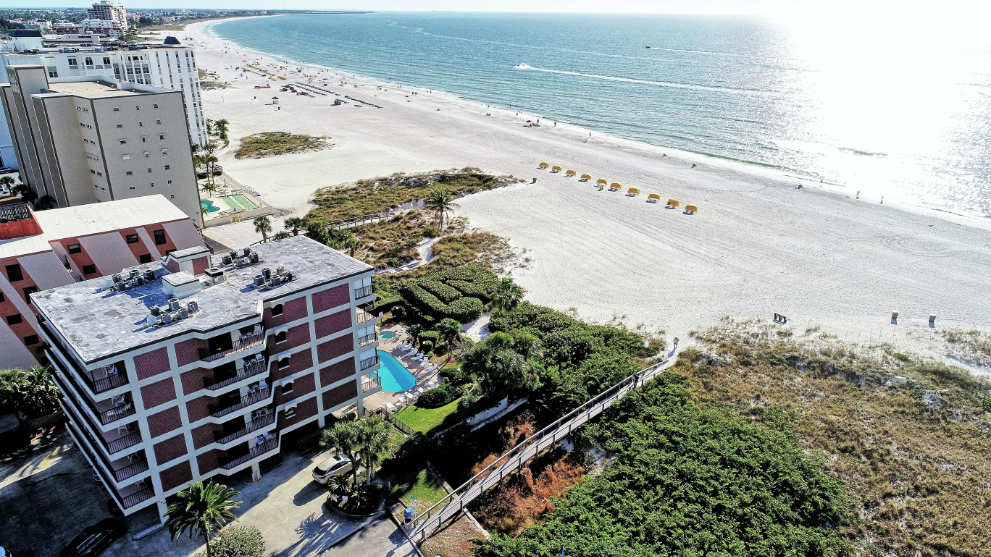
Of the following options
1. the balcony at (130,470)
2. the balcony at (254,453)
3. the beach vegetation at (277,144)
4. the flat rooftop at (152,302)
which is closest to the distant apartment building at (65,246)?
the flat rooftop at (152,302)

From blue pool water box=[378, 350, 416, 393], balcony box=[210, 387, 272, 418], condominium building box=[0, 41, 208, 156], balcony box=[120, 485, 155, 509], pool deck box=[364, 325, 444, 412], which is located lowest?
pool deck box=[364, 325, 444, 412]

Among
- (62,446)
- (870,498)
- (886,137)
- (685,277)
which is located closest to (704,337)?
(685,277)

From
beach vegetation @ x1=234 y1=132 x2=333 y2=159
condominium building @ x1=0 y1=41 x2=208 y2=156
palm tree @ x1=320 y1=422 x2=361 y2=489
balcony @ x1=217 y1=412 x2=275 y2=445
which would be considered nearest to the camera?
palm tree @ x1=320 y1=422 x2=361 y2=489

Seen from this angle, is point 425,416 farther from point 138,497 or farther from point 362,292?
point 138,497

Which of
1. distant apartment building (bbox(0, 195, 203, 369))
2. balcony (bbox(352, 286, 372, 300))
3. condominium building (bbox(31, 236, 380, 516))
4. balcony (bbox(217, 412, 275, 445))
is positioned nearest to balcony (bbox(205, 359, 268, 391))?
condominium building (bbox(31, 236, 380, 516))

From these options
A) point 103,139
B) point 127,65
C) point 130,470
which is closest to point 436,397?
point 130,470

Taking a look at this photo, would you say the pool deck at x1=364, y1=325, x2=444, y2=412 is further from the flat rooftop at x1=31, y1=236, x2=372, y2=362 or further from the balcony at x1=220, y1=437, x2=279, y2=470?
the flat rooftop at x1=31, y1=236, x2=372, y2=362

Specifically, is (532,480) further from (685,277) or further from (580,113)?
(580,113)
